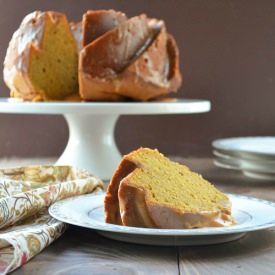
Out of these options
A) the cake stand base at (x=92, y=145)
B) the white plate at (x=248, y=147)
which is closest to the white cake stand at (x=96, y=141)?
the cake stand base at (x=92, y=145)

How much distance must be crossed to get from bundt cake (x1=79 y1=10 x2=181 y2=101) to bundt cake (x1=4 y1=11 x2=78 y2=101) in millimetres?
130

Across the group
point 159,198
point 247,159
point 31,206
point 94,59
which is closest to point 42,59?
point 94,59

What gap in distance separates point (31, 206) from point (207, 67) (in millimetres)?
1107

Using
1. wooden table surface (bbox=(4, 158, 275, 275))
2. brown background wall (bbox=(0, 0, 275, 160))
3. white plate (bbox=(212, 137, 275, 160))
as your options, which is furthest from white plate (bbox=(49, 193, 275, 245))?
brown background wall (bbox=(0, 0, 275, 160))

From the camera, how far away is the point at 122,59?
154 centimetres

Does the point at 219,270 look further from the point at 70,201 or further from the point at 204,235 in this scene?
the point at 70,201

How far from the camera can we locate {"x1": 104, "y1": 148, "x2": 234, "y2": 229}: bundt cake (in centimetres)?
88

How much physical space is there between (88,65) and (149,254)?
2.41 ft

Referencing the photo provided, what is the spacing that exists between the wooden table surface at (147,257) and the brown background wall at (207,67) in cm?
106

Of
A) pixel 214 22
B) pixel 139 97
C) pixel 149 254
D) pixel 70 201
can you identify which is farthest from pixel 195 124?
pixel 149 254

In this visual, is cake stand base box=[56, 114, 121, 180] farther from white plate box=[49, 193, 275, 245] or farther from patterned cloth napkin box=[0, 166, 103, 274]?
white plate box=[49, 193, 275, 245]

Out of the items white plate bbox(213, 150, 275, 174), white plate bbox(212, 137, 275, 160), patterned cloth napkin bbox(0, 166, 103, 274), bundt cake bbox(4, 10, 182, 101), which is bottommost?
white plate bbox(213, 150, 275, 174)

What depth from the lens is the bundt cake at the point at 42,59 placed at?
1603 millimetres

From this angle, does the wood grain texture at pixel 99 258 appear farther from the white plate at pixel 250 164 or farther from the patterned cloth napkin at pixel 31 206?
the white plate at pixel 250 164
